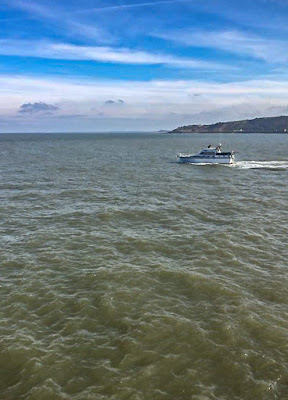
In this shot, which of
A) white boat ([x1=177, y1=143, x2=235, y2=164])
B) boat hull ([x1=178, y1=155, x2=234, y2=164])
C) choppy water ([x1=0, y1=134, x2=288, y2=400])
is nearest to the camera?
choppy water ([x1=0, y1=134, x2=288, y2=400])

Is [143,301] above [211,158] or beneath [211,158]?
beneath

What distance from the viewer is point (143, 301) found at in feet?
64.2

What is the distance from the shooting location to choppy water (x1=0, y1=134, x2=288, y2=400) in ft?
45.5

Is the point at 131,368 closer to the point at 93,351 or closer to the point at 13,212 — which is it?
the point at 93,351

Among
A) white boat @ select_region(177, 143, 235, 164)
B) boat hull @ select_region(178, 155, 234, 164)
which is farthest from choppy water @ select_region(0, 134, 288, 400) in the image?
white boat @ select_region(177, 143, 235, 164)

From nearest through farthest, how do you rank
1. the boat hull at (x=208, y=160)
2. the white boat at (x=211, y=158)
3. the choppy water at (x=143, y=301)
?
1. the choppy water at (x=143, y=301)
2. the boat hull at (x=208, y=160)
3. the white boat at (x=211, y=158)

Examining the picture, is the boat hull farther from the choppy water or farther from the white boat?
the choppy water

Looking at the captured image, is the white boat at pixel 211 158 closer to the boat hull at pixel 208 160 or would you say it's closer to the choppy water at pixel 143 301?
the boat hull at pixel 208 160

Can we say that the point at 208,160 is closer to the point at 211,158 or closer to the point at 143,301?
the point at 211,158

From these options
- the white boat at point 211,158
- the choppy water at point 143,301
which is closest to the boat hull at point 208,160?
the white boat at point 211,158

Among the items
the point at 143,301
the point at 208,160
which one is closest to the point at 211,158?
the point at 208,160

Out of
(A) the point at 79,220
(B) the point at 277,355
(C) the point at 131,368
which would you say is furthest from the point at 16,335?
(A) the point at 79,220

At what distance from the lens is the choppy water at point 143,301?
547 inches

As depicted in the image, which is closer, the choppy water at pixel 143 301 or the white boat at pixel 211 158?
the choppy water at pixel 143 301
